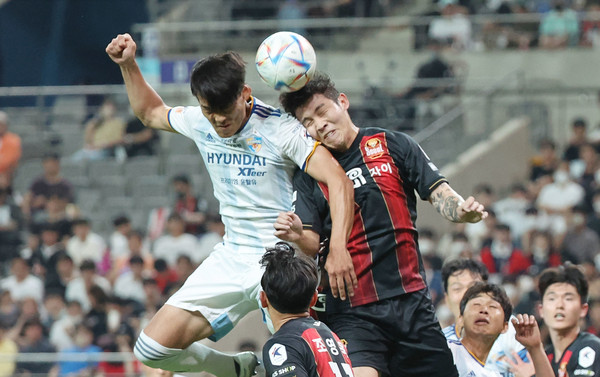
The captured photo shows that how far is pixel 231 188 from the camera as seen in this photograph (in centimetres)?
570

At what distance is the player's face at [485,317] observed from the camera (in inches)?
235

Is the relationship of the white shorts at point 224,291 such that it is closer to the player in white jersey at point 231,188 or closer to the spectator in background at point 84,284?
the player in white jersey at point 231,188

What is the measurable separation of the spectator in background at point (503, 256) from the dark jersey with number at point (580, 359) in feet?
16.6

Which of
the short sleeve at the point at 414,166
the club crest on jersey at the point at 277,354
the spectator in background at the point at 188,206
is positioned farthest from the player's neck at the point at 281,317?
the spectator in background at the point at 188,206

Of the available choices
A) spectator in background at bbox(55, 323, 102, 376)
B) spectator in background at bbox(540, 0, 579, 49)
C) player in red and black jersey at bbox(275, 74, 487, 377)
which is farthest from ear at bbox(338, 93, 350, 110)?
spectator in background at bbox(540, 0, 579, 49)

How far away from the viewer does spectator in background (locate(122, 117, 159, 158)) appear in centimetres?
1508

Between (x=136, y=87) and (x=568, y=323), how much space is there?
3.16 metres

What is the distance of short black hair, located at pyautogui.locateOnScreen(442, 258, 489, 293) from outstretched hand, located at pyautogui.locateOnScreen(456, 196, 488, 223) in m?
1.85

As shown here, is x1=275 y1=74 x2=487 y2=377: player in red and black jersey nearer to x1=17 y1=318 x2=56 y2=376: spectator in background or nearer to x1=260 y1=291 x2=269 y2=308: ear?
x1=260 y1=291 x2=269 y2=308: ear

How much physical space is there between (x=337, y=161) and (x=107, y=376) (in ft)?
16.9

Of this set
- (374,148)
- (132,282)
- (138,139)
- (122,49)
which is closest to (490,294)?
(374,148)

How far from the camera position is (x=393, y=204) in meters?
5.46

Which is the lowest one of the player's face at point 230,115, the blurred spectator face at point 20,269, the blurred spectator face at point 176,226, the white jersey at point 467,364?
the white jersey at point 467,364

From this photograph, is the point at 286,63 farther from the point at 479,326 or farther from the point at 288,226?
the point at 479,326
